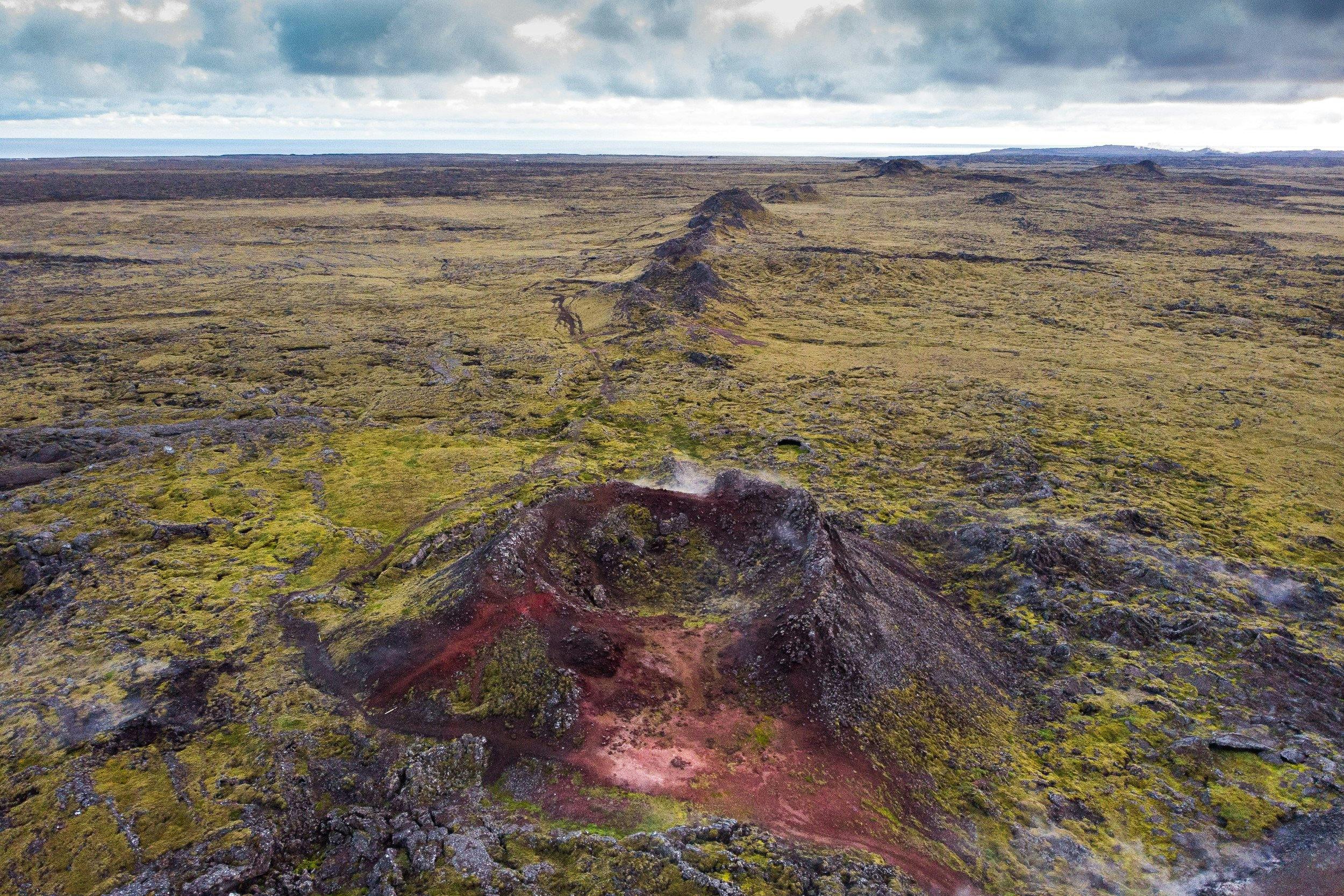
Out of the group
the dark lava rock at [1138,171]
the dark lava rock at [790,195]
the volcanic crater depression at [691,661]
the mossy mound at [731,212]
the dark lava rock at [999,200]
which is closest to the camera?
the volcanic crater depression at [691,661]

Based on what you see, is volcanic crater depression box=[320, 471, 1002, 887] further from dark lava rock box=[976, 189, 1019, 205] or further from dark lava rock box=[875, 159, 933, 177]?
dark lava rock box=[875, 159, 933, 177]

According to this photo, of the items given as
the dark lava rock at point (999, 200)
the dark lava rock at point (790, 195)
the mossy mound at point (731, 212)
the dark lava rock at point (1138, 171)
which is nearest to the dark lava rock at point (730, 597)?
the mossy mound at point (731, 212)

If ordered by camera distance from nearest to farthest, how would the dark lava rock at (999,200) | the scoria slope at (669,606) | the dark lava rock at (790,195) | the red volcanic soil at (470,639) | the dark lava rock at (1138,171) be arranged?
1. the scoria slope at (669,606)
2. the red volcanic soil at (470,639)
3. the dark lava rock at (999,200)
4. the dark lava rock at (790,195)
5. the dark lava rock at (1138,171)

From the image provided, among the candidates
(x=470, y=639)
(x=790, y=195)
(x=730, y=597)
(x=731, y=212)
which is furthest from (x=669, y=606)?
(x=790, y=195)

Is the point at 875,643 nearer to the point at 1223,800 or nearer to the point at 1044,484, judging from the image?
the point at 1223,800

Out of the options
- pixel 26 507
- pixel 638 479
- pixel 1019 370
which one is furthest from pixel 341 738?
pixel 1019 370

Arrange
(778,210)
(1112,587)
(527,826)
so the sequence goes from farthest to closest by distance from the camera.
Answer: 1. (778,210)
2. (1112,587)
3. (527,826)

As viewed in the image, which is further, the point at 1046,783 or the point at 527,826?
the point at 1046,783

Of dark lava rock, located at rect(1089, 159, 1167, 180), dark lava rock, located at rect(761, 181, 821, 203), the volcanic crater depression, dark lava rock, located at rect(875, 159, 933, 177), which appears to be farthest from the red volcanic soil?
dark lava rock, located at rect(1089, 159, 1167, 180)

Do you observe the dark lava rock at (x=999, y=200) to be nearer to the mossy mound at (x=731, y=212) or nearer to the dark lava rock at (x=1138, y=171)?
the mossy mound at (x=731, y=212)
